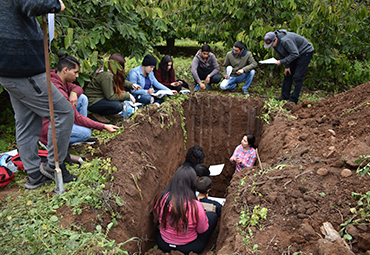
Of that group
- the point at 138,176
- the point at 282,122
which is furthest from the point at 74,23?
the point at 282,122

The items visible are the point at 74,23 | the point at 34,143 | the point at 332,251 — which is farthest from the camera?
the point at 74,23

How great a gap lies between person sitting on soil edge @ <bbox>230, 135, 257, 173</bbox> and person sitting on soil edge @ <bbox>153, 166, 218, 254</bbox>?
2.02m

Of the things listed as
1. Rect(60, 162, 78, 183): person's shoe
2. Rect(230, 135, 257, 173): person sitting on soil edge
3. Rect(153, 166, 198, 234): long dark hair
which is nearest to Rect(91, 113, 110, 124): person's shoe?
Rect(60, 162, 78, 183): person's shoe

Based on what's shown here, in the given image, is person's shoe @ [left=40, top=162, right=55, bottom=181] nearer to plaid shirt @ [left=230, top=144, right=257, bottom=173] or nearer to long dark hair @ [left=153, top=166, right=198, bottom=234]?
long dark hair @ [left=153, top=166, right=198, bottom=234]

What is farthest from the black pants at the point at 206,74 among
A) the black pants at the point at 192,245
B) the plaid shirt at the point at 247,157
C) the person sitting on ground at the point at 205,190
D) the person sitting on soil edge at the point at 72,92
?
the black pants at the point at 192,245

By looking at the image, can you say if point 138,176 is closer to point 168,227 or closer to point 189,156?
point 168,227

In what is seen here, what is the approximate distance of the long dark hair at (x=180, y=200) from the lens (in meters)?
2.96

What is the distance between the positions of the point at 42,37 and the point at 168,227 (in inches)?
99.0

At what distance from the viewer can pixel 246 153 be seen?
5199 millimetres

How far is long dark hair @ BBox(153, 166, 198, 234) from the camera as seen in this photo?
2962mm

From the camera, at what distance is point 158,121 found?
188 inches

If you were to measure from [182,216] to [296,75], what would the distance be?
14.0 ft

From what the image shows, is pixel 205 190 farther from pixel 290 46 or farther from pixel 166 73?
pixel 290 46

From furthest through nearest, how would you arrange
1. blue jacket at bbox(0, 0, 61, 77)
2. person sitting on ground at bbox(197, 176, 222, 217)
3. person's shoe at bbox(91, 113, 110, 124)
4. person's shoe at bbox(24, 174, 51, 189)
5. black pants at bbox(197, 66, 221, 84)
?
black pants at bbox(197, 66, 221, 84), person's shoe at bbox(91, 113, 110, 124), person sitting on ground at bbox(197, 176, 222, 217), person's shoe at bbox(24, 174, 51, 189), blue jacket at bbox(0, 0, 61, 77)
